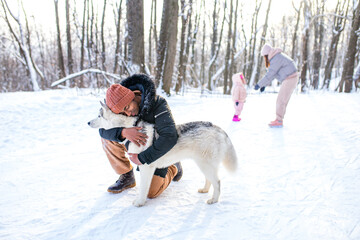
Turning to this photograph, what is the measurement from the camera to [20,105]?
6.20 m

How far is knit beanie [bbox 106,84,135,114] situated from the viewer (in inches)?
83.3

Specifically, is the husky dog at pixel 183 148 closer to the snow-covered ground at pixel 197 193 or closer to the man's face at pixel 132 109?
the man's face at pixel 132 109

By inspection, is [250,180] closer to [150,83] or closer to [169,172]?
[169,172]

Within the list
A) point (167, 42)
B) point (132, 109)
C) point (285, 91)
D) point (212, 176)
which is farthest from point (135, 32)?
point (212, 176)

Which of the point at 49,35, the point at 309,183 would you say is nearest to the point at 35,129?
the point at 309,183

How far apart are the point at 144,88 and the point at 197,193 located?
4.62ft

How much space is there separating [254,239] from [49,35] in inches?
1877

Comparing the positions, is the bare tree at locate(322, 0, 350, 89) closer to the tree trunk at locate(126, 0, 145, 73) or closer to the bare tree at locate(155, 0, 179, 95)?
the bare tree at locate(155, 0, 179, 95)

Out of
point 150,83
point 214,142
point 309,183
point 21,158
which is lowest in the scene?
point 21,158

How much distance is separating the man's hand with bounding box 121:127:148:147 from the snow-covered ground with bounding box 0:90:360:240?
734mm

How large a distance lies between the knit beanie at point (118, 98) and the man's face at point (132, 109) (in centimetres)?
9

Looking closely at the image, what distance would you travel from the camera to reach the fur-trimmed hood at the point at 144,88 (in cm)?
223

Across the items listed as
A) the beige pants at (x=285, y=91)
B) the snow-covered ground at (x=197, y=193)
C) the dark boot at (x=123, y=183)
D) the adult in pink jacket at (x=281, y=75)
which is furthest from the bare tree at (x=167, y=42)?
the dark boot at (x=123, y=183)

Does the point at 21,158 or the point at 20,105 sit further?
the point at 20,105
